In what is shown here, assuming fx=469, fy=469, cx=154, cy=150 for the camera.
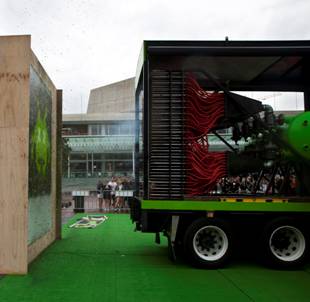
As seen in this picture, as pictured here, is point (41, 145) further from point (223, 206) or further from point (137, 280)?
point (223, 206)

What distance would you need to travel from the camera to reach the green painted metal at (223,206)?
25.7 ft

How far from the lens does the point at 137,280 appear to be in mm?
6895

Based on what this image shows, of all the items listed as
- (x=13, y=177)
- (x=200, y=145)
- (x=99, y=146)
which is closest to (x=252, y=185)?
(x=200, y=145)

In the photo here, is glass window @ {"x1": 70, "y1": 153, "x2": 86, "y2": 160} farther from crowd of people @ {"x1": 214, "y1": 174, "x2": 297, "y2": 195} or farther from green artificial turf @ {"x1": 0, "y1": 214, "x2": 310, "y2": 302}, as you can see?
crowd of people @ {"x1": 214, "y1": 174, "x2": 297, "y2": 195}

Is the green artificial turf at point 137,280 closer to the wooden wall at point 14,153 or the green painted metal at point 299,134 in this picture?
the wooden wall at point 14,153

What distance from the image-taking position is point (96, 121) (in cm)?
5031

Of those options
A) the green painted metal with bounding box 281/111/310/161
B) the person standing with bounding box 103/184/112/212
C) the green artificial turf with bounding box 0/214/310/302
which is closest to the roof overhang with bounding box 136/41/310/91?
the green painted metal with bounding box 281/111/310/161

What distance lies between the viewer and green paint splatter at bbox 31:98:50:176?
8.20 metres

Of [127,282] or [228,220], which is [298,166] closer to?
[228,220]

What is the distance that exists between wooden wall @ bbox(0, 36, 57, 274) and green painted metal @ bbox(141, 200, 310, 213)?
2.01 m

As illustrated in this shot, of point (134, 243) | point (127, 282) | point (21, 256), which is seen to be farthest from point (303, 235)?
point (21, 256)

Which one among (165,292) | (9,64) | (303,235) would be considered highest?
(9,64)

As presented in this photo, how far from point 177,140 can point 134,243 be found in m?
3.52

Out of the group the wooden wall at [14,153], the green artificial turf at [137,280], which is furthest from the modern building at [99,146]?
the wooden wall at [14,153]
